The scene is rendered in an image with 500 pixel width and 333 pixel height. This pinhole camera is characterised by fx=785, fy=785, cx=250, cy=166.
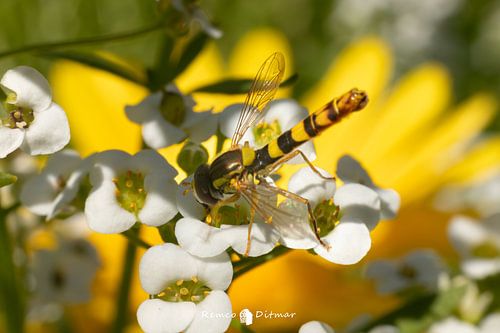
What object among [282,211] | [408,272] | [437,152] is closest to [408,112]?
[437,152]

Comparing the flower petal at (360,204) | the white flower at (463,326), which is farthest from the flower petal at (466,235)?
the flower petal at (360,204)

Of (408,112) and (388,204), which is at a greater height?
(408,112)

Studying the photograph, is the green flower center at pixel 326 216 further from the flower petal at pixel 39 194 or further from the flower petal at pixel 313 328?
the flower petal at pixel 39 194

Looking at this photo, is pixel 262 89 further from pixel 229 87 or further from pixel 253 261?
pixel 253 261

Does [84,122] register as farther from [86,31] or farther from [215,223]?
[215,223]

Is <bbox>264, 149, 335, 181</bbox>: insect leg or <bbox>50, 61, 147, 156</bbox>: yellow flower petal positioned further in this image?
<bbox>50, 61, 147, 156</bbox>: yellow flower petal

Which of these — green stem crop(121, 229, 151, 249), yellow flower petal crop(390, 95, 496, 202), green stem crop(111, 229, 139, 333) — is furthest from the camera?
yellow flower petal crop(390, 95, 496, 202)

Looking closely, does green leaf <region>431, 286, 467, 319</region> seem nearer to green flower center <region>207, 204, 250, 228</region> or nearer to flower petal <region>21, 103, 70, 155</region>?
green flower center <region>207, 204, 250, 228</region>

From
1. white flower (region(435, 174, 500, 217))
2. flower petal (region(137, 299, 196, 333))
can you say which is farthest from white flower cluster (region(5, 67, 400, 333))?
white flower (region(435, 174, 500, 217))
